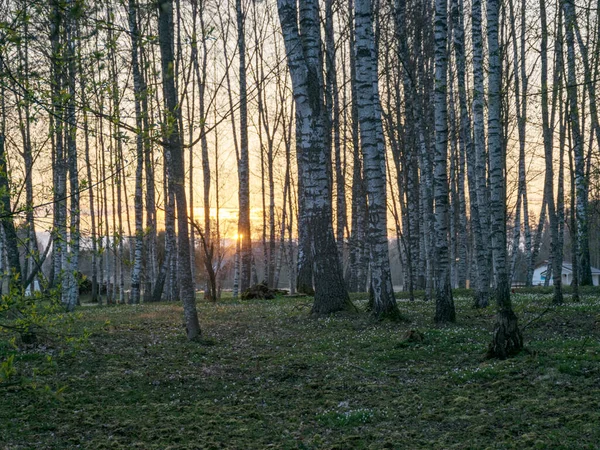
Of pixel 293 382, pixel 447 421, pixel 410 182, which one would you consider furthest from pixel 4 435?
pixel 410 182

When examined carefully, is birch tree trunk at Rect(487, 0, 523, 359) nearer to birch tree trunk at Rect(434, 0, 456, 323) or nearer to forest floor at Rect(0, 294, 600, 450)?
forest floor at Rect(0, 294, 600, 450)

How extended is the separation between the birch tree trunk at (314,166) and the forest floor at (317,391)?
2.16 metres

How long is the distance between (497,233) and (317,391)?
21.0ft

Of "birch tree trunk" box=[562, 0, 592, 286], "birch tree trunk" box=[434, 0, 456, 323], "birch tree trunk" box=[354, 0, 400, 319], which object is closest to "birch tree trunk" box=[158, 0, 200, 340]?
"birch tree trunk" box=[354, 0, 400, 319]

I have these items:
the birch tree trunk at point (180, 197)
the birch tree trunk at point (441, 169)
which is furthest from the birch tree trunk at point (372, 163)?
the birch tree trunk at point (180, 197)

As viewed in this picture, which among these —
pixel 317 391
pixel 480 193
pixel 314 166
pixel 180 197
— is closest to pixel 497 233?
pixel 480 193

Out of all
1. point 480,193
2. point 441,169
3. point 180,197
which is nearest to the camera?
point 180,197

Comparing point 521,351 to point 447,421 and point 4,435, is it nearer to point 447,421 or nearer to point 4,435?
point 447,421

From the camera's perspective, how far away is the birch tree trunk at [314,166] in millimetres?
15680

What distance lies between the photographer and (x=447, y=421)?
303 inches

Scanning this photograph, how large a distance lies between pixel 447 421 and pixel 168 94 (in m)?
8.90

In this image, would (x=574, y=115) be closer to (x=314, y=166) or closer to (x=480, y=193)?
(x=480, y=193)

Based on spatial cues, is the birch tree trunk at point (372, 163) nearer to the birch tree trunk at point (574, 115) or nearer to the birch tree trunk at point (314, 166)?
the birch tree trunk at point (314, 166)

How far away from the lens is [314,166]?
1617 centimetres
